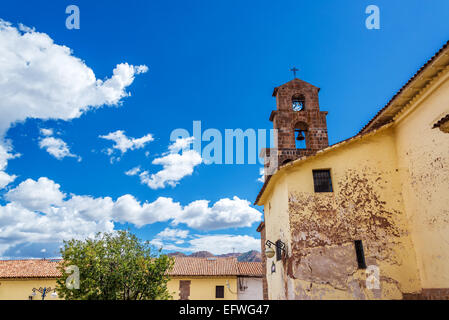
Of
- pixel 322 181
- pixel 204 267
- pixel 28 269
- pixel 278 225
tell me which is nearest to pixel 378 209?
pixel 322 181

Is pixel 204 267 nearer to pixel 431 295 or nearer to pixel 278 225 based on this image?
pixel 278 225

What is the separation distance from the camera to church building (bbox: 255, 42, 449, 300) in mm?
8805

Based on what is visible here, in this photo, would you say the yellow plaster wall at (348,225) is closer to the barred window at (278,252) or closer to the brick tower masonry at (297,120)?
the barred window at (278,252)

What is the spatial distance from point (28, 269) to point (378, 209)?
3000 centimetres

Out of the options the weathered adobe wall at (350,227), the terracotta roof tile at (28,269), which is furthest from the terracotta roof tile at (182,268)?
the weathered adobe wall at (350,227)

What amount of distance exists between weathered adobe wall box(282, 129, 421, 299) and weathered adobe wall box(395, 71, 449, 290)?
44cm

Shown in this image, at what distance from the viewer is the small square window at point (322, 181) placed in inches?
419

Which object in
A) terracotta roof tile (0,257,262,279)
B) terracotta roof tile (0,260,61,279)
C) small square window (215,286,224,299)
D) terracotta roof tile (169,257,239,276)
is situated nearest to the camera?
terracotta roof tile (0,260,61,279)

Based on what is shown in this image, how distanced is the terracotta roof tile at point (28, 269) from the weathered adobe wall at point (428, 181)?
27.5m

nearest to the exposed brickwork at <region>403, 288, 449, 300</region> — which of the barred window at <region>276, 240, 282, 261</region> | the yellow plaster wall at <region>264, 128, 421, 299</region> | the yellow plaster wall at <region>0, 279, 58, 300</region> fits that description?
the yellow plaster wall at <region>264, 128, 421, 299</region>

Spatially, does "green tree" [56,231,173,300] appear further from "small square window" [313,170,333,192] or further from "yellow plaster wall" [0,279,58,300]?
"yellow plaster wall" [0,279,58,300]

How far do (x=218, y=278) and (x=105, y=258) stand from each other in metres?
16.6

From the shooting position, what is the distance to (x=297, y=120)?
1503 cm
